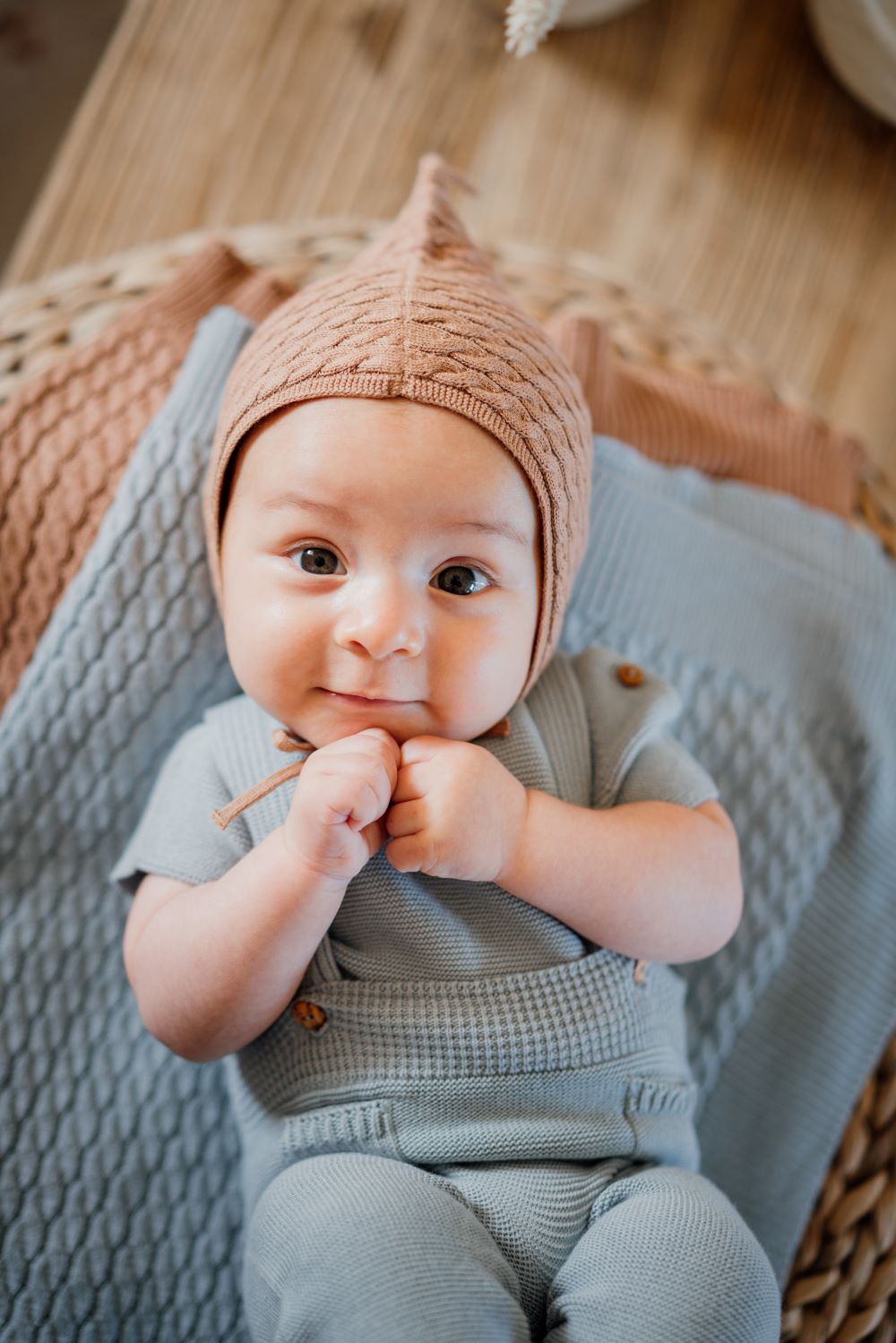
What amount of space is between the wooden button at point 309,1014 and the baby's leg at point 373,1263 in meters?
0.10

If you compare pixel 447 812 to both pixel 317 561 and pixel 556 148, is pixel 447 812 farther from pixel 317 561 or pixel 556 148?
pixel 556 148

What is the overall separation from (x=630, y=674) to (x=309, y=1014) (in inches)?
16.1

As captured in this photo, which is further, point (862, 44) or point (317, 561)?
point (862, 44)

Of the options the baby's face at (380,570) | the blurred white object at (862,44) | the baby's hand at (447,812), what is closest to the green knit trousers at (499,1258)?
the baby's hand at (447,812)

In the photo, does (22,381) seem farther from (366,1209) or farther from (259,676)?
(366,1209)

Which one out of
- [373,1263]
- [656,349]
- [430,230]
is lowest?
[373,1263]

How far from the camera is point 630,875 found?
2.90 feet

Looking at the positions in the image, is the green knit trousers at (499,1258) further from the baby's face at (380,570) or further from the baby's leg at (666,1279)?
the baby's face at (380,570)

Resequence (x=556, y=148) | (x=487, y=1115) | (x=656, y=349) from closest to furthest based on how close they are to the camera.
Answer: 1. (x=487, y=1115)
2. (x=656, y=349)
3. (x=556, y=148)

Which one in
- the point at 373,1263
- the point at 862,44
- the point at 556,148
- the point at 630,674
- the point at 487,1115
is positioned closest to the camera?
the point at 373,1263

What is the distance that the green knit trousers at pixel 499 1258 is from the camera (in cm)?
75

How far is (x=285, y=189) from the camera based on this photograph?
1721 millimetres

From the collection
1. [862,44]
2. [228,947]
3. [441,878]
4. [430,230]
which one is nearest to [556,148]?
[862,44]

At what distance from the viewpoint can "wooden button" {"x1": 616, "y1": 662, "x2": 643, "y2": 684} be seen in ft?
3.34
